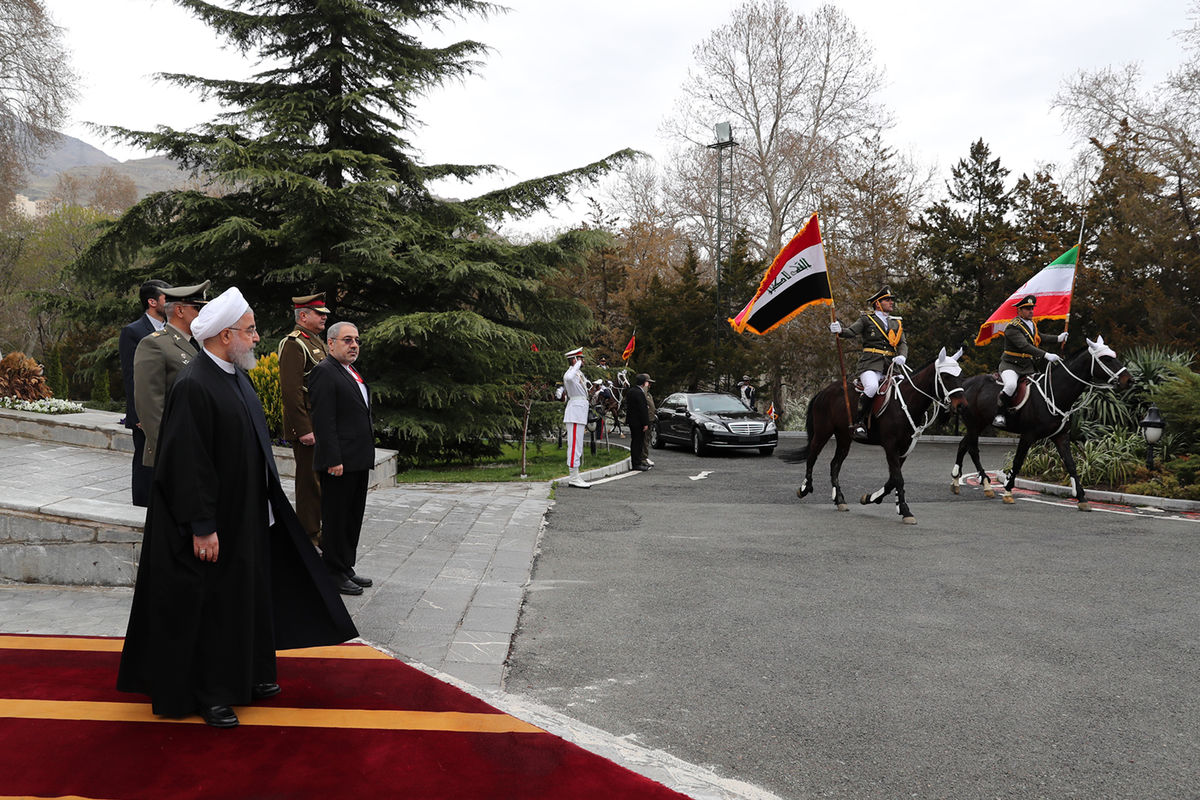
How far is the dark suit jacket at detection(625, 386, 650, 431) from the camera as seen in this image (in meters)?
16.9

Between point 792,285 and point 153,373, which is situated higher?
point 792,285

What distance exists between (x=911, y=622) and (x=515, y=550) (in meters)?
3.81

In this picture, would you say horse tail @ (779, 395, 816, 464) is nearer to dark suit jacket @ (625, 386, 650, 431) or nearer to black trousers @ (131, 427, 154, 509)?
dark suit jacket @ (625, 386, 650, 431)

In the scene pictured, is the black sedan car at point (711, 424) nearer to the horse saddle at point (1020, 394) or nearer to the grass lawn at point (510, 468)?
the grass lawn at point (510, 468)

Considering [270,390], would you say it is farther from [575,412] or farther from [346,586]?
[346,586]

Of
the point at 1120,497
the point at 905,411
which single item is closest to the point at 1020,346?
the point at 1120,497

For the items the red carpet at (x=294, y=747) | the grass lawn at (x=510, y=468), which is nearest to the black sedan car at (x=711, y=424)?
the grass lawn at (x=510, y=468)

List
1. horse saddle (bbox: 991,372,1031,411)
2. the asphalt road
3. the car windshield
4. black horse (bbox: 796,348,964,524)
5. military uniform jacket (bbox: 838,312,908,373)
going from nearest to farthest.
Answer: the asphalt road, black horse (bbox: 796,348,964,524), military uniform jacket (bbox: 838,312,908,373), horse saddle (bbox: 991,372,1031,411), the car windshield

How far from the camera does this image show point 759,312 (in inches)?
476

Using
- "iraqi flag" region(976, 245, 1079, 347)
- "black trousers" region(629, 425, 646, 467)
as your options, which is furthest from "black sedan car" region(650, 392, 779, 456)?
"iraqi flag" region(976, 245, 1079, 347)

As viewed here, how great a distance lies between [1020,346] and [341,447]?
1075 cm

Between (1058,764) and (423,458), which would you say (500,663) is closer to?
(1058,764)

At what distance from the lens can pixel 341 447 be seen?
605 cm

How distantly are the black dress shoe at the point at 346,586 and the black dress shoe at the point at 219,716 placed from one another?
7.36ft
